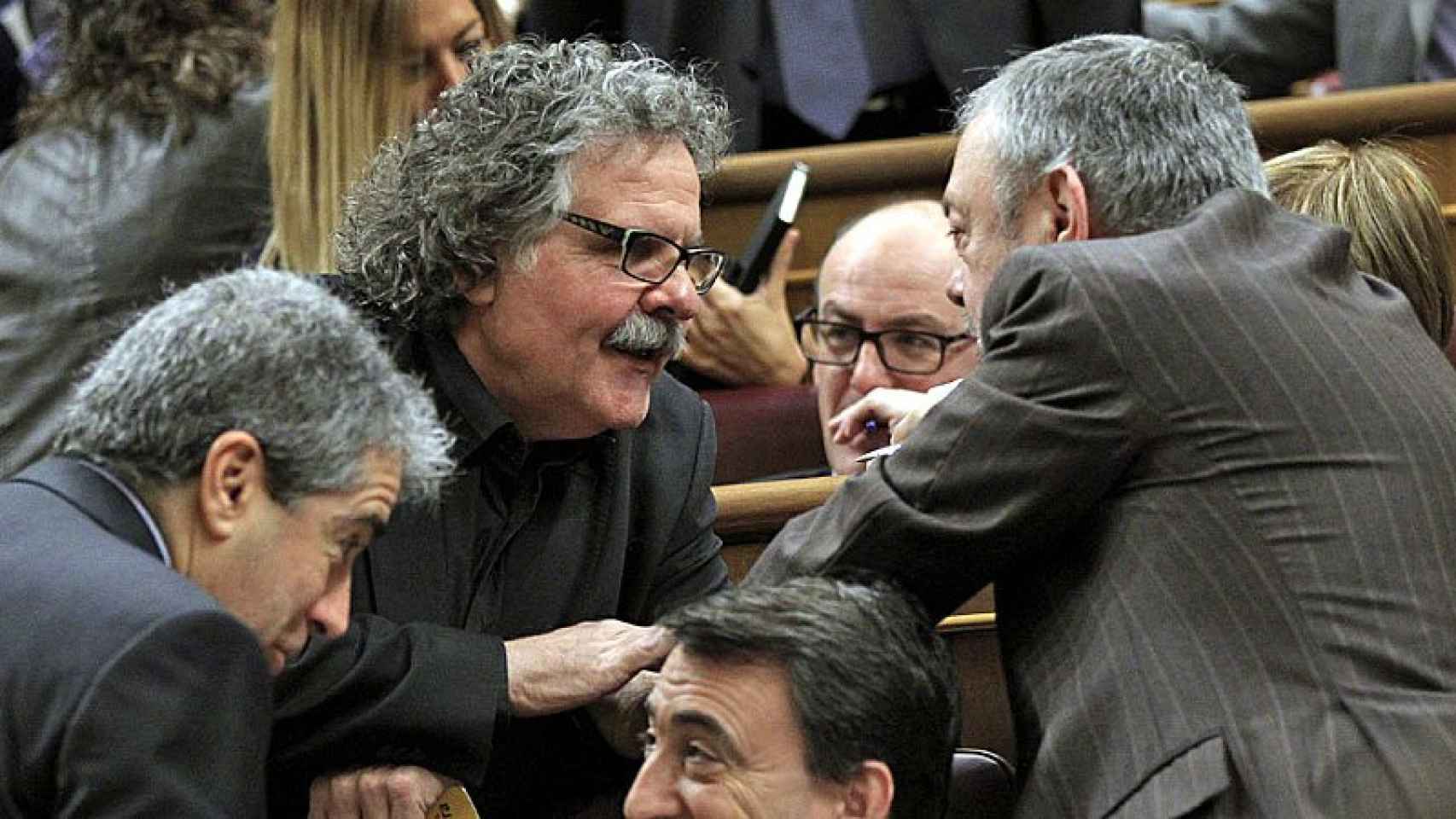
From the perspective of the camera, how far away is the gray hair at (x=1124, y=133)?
251 cm

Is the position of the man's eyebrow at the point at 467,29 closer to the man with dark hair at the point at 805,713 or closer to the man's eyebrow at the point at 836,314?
A: the man's eyebrow at the point at 836,314

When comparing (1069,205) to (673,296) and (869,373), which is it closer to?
(673,296)

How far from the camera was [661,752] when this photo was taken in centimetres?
239

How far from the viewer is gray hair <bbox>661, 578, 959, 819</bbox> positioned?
2.33 meters

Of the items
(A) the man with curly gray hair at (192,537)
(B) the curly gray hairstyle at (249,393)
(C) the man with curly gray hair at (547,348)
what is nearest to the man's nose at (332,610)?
(A) the man with curly gray hair at (192,537)

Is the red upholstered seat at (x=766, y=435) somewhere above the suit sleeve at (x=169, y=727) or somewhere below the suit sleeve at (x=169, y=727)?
below

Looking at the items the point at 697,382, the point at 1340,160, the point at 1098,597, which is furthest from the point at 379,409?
the point at 697,382

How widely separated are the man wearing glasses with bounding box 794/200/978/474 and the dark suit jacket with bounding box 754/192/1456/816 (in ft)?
4.35

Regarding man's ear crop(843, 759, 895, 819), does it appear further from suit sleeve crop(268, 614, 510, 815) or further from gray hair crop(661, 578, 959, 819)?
suit sleeve crop(268, 614, 510, 815)

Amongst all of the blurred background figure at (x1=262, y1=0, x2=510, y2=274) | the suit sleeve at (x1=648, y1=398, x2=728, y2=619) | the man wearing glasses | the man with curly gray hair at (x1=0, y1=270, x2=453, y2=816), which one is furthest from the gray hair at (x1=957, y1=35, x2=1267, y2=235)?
the blurred background figure at (x1=262, y1=0, x2=510, y2=274)

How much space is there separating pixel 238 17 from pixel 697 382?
98cm

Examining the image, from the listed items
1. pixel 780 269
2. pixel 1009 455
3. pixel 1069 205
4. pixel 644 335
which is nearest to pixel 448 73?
pixel 780 269

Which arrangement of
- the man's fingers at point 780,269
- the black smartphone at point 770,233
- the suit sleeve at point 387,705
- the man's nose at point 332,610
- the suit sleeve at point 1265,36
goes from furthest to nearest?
the suit sleeve at point 1265,36 → the man's fingers at point 780,269 → the black smartphone at point 770,233 → the suit sleeve at point 387,705 → the man's nose at point 332,610

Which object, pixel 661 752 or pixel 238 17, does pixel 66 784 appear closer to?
pixel 661 752
